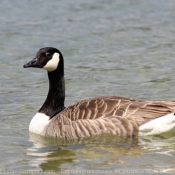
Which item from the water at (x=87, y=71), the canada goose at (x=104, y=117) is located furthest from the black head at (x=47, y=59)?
the water at (x=87, y=71)

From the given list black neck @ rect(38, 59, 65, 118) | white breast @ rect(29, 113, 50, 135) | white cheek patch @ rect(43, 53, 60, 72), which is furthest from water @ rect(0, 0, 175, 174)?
white cheek patch @ rect(43, 53, 60, 72)

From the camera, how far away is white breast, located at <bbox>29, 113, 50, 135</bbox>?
11469mm

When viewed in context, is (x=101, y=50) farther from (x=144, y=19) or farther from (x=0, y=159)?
(x=0, y=159)

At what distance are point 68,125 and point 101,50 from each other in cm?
637

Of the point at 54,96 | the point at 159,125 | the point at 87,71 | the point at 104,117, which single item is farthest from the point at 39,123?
the point at 87,71

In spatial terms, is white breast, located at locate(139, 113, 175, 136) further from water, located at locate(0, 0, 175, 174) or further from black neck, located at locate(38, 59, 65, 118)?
black neck, located at locate(38, 59, 65, 118)

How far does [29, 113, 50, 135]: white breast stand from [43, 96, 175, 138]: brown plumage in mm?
336

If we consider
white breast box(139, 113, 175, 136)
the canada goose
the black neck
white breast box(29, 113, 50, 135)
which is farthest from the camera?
the black neck

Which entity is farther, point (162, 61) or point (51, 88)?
point (162, 61)

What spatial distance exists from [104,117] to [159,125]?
1002mm

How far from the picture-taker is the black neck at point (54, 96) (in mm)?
11797

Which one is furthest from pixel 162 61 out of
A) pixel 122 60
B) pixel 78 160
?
pixel 78 160

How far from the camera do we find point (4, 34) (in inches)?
734

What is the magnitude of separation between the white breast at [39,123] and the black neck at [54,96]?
128 mm
